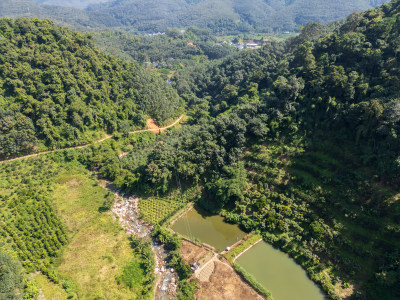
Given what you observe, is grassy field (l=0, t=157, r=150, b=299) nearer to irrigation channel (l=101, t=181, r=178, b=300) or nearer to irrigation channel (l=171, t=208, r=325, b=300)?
irrigation channel (l=101, t=181, r=178, b=300)

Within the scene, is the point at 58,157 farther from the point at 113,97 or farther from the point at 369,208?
the point at 369,208

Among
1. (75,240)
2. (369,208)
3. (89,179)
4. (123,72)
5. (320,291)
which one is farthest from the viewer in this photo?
(123,72)

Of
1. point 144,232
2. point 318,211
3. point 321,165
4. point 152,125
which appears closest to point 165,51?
point 152,125

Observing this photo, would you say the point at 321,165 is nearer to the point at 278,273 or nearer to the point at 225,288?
the point at 278,273

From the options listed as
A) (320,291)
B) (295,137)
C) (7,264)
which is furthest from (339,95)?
(7,264)

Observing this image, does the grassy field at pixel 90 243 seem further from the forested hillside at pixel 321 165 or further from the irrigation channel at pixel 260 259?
the irrigation channel at pixel 260 259

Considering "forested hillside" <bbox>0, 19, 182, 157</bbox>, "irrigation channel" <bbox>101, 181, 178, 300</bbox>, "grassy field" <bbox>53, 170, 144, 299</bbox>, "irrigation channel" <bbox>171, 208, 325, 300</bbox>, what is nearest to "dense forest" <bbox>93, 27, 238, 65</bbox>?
"forested hillside" <bbox>0, 19, 182, 157</bbox>

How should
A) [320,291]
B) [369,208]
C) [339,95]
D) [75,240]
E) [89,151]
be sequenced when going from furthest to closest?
1. [89,151]
2. [339,95]
3. [75,240]
4. [369,208]
5. [320,291]
